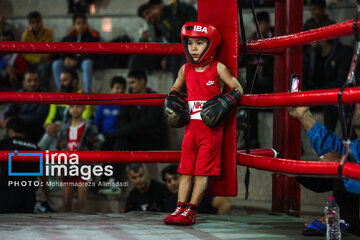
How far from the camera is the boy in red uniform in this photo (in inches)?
88.9

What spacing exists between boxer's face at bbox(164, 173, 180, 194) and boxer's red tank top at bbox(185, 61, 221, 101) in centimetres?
164

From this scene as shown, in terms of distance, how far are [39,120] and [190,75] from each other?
103 inches

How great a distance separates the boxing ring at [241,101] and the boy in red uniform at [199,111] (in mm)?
66

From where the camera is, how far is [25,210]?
3516mm

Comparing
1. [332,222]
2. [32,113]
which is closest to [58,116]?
[32,113]

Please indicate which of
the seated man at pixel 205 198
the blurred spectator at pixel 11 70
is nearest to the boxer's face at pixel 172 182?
the seated man at pixel 205 198

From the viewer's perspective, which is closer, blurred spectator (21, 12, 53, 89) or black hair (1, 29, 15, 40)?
blurred spectator (21, 12, 53, 89)

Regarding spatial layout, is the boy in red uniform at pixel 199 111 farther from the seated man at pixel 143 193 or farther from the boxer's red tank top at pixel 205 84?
the seated man at pixel 143 193

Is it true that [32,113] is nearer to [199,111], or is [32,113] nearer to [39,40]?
[39,40]

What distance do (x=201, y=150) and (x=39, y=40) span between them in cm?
352

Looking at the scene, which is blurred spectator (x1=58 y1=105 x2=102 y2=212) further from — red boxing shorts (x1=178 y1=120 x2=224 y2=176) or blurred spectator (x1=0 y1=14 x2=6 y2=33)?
blurred spectator (x1=0 y1=14 x2=6 y2=33)

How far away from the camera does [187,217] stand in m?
2.20

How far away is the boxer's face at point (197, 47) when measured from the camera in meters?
2.29

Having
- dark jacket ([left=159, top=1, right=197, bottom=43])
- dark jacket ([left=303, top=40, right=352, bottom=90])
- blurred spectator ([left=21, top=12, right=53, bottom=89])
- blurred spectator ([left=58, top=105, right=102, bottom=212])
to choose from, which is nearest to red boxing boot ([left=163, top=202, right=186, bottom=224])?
blurred spectator ([left=58, top=105, right=102, bottom=212])
